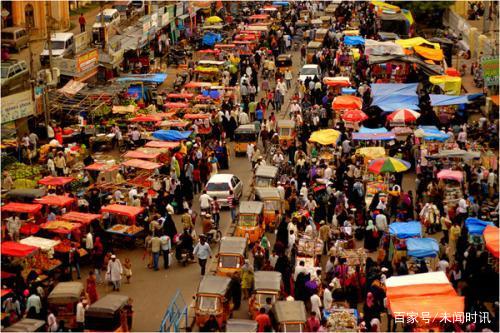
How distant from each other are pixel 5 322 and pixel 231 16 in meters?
44.2

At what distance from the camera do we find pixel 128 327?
22.5 metres

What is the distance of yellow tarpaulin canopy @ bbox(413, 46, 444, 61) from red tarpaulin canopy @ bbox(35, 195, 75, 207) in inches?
838

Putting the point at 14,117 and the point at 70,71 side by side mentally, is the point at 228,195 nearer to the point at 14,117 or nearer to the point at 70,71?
the point at 14,117

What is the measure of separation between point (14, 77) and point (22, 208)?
12.2 metres

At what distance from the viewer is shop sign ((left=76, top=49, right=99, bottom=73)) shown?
4197 cm

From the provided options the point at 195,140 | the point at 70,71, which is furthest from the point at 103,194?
the point at 70,71

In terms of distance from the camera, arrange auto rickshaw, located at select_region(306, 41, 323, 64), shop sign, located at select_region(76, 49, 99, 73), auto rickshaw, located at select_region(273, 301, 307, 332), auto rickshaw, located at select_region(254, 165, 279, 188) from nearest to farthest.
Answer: auto rickshaw, located at select_region(273, 301, 307, 332), auto rickshaw, located at select_region(254, 165, 279, 188), shop sign, located at select_region(76, 49, 99, 73), auto rickshaw, located at select_region(306, 41, 323, 64)

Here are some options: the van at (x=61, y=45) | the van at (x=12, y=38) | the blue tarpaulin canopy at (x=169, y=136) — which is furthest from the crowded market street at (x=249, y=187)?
the van at (x=12, y=38)

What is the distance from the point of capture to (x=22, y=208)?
91.1 ft

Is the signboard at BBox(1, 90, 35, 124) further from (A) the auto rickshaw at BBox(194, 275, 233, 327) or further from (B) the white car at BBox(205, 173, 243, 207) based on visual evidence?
(A) the auto rickshaw at BBox(194, 275, 233, 327)

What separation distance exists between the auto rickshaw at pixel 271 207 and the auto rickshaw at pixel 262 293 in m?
5.48

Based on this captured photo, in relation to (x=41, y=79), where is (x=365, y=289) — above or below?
below

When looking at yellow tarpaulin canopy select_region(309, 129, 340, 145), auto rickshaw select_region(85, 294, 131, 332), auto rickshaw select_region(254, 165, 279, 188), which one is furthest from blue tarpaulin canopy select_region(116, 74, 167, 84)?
auto rickshaw select_region(85, 294, 131, 332)

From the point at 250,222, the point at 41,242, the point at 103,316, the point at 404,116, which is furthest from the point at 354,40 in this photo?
the point at 103,316
